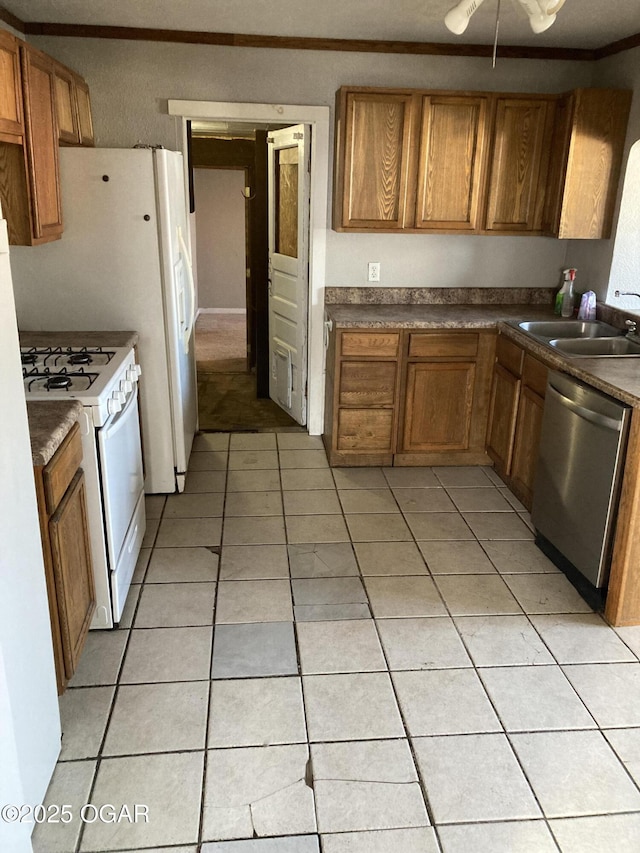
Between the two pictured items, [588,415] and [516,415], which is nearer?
[588,415]

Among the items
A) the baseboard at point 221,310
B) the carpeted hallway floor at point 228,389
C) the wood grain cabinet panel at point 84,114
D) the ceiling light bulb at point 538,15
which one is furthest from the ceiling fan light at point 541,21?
the baseboard at point 221,310

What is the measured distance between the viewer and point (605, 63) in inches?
150

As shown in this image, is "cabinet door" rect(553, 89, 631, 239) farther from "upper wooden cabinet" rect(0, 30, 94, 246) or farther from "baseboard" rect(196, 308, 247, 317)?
"baseboard" rect(196, 308, 247, 317)

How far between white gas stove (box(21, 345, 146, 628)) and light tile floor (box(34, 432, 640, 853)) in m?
0.18

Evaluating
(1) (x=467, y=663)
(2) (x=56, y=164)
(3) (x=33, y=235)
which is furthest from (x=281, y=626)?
(2) (x=56, y=164)

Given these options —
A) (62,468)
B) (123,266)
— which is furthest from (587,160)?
(62,468)

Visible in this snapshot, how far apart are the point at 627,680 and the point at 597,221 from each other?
248cm

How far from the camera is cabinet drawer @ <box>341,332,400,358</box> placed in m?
3.74

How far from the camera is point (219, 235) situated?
352 inches

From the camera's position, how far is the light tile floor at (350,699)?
69.2 inches

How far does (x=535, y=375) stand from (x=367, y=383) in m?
0.94

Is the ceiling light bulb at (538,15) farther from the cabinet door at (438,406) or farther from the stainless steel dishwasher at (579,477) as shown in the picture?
the cabinet door at (438,406)

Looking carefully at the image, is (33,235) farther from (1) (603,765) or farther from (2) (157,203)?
(1) (603,765)

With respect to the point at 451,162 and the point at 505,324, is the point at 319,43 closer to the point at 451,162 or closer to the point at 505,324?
the point at 451,162
